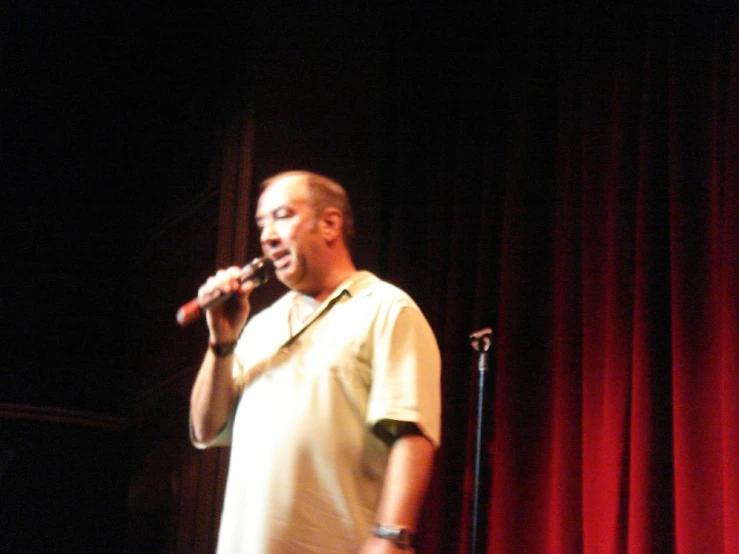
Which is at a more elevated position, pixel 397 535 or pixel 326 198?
pixel 326 198

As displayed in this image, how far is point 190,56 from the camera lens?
312 centimetres

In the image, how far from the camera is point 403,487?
1.32 metres

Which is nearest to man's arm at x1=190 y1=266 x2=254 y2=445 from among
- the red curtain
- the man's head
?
the man's head

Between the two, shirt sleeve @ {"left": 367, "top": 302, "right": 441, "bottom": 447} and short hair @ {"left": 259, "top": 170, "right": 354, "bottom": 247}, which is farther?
short hair @ {"left": 259, "top": 170, "right": 354, "bottom": 247}

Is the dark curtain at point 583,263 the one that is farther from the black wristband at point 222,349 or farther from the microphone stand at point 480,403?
the black wristband at point 222,349

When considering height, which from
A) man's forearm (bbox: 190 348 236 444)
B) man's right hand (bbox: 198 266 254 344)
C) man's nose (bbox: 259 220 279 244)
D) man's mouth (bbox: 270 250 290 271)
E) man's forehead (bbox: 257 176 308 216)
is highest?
man's forehead (bbox: 257 176 308 216)

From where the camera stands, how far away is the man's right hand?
5.00 ft

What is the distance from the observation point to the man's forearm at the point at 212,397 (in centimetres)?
158

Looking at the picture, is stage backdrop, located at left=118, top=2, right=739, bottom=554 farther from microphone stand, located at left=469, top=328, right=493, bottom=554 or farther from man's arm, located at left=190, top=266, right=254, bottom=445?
man's arm, located at left=190, top=266, right=254, bottom=445

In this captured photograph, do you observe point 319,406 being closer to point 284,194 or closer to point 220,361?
point 220,361

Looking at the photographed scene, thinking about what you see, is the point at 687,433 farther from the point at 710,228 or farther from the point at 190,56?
the point at 190,56

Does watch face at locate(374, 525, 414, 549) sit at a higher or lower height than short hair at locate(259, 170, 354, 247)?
lower

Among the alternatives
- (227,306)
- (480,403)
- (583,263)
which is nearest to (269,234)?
(227,306)

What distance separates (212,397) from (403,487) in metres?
0.47
